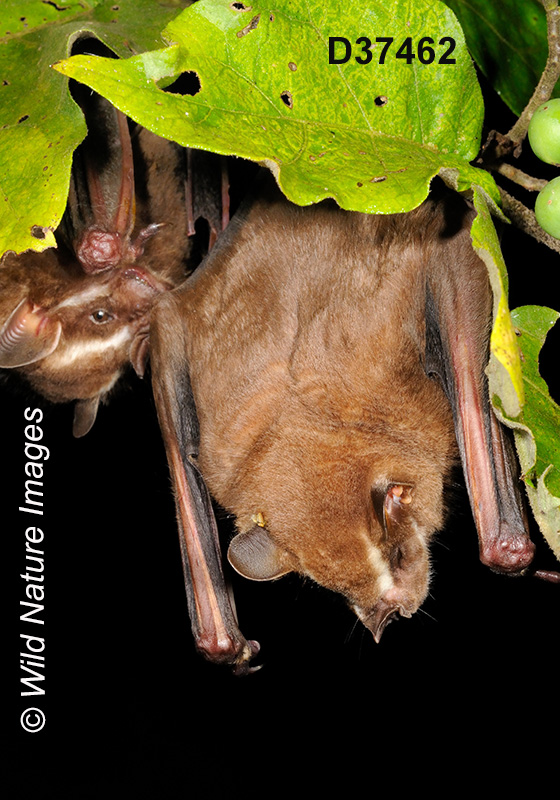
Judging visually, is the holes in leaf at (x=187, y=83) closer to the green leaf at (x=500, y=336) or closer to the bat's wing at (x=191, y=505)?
the green leaf at (x=500, y=336)

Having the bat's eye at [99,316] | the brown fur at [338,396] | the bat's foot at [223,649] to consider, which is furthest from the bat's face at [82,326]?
the bat's foot at [223,649]

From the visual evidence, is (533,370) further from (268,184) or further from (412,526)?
(268,184)

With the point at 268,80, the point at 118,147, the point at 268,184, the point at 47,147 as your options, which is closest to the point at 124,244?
the point at 118,147

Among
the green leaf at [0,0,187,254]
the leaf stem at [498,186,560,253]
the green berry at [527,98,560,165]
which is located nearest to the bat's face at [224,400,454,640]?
Answer: the leaf stem at [498,186,560,253]

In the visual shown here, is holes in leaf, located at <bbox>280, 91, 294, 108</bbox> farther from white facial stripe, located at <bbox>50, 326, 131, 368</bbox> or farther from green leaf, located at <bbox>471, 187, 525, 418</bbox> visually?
white facial stripe, located at <bbox>50, 326, 131, 368</bbox>

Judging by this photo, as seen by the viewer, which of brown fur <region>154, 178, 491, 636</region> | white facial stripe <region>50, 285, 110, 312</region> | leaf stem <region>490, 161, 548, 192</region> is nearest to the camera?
leaf stem <region>490, 161, 548, 192</region>

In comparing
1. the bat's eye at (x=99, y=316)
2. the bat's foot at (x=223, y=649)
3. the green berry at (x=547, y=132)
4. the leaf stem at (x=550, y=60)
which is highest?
the leaf stem at (x=550, y=60)
